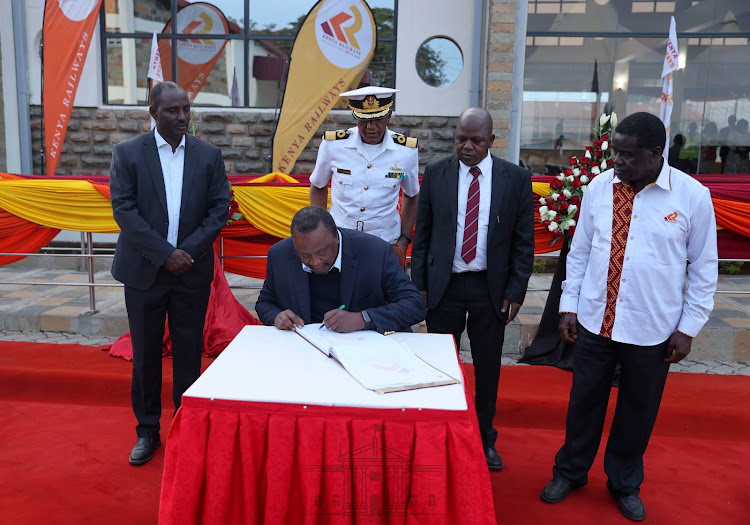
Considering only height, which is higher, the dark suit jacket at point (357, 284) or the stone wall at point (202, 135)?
the stone wall at point (202, 135)

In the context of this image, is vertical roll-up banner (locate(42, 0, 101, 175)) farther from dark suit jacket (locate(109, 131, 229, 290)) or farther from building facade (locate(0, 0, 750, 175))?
dark suit jacket (locate(109, 131, 229, 290))

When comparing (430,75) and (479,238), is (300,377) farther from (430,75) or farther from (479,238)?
(430,75)

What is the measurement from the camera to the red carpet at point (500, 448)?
2.71 metres

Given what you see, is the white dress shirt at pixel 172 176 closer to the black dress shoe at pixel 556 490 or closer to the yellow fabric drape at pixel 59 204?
the yellow fabric drape at pixel 59 204

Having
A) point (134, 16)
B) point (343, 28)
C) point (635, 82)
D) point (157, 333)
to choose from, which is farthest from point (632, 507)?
point (134, 16)

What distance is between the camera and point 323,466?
182cm

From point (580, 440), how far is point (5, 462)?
2.71 m

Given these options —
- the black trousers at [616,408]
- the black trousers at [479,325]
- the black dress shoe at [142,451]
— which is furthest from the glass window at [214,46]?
the black trousers at [616,408]

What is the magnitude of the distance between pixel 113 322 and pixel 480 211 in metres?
3.28

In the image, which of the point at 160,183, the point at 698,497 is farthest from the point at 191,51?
the point at 698,497

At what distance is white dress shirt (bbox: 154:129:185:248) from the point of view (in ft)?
10.00

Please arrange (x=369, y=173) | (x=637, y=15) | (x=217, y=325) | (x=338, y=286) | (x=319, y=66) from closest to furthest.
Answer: (x=338, y=286) → (x=369, y=173) → (x=217, y=325) → (x=319, y=66) → (x=637, y=15)

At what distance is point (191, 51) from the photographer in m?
7.98

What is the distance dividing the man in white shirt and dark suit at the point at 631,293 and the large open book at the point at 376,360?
0.91 m
